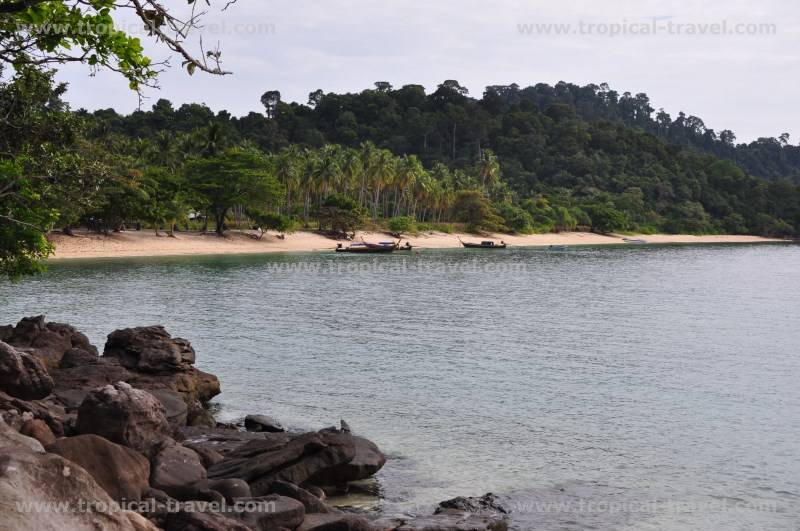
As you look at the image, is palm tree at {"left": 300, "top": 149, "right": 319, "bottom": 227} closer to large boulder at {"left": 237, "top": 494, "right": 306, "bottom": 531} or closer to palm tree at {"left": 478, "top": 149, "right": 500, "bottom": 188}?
palm tree at {"left": 478, "top": 149, "right": 500, "bottom": 188}

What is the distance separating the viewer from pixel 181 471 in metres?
13.2

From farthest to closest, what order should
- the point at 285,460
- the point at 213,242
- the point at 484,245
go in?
the point at 484,245 < the point at 213,242 < the point at 285,460

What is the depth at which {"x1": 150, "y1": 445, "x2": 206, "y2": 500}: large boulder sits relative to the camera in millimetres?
12648

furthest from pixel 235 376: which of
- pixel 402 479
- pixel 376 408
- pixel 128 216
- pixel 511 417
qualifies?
pixel 128 216

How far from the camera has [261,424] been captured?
1906 cm

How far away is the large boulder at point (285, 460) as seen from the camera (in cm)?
1384

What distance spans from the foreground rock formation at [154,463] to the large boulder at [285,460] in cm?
2

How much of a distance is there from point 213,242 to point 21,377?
80946 mm

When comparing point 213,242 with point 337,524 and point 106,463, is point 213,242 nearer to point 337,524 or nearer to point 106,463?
point 106,463

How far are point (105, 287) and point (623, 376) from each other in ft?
125

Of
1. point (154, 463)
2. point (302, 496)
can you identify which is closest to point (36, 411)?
point (154, 463)

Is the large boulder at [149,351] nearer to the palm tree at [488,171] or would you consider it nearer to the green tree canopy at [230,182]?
the green tree canopy at [230,182]

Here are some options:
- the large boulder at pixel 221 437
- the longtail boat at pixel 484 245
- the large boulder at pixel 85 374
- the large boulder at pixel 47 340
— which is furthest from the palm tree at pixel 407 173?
the large boulder at pixel 221 437

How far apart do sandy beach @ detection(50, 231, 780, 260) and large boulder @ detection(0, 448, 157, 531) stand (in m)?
71.3
